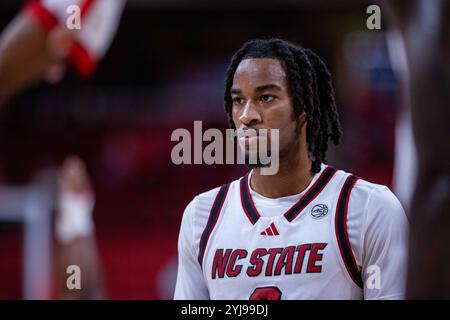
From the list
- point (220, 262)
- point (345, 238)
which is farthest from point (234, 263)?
point (345, 238)

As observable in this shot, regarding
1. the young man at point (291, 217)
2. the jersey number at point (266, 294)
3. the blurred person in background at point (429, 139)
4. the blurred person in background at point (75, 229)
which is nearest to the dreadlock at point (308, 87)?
the young man at point (291, 217)

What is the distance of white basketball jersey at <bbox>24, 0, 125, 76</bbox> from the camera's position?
14.3ft

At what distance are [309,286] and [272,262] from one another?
0.49 ft

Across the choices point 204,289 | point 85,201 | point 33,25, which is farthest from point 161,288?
point 204,289

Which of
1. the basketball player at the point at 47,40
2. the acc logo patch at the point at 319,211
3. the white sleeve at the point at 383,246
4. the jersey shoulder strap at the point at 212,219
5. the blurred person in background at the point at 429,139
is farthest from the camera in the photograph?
the basketball player at the point at 47,40

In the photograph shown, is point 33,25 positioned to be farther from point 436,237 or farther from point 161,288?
point 161,288

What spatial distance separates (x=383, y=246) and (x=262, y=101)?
0.62m

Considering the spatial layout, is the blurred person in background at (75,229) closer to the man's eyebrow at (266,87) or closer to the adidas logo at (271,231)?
the adidas logo at (271,231)

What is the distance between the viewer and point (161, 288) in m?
13.3

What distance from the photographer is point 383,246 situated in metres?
2.76

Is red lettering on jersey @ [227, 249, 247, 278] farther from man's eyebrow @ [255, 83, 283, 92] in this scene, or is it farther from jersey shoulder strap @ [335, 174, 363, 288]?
man's eyebrow @ [255, 83, 283, 92]

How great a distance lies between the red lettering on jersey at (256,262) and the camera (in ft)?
9.39

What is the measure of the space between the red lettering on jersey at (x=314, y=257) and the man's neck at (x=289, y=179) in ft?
0.91

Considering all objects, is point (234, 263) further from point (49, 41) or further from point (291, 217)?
point (49, 41)
